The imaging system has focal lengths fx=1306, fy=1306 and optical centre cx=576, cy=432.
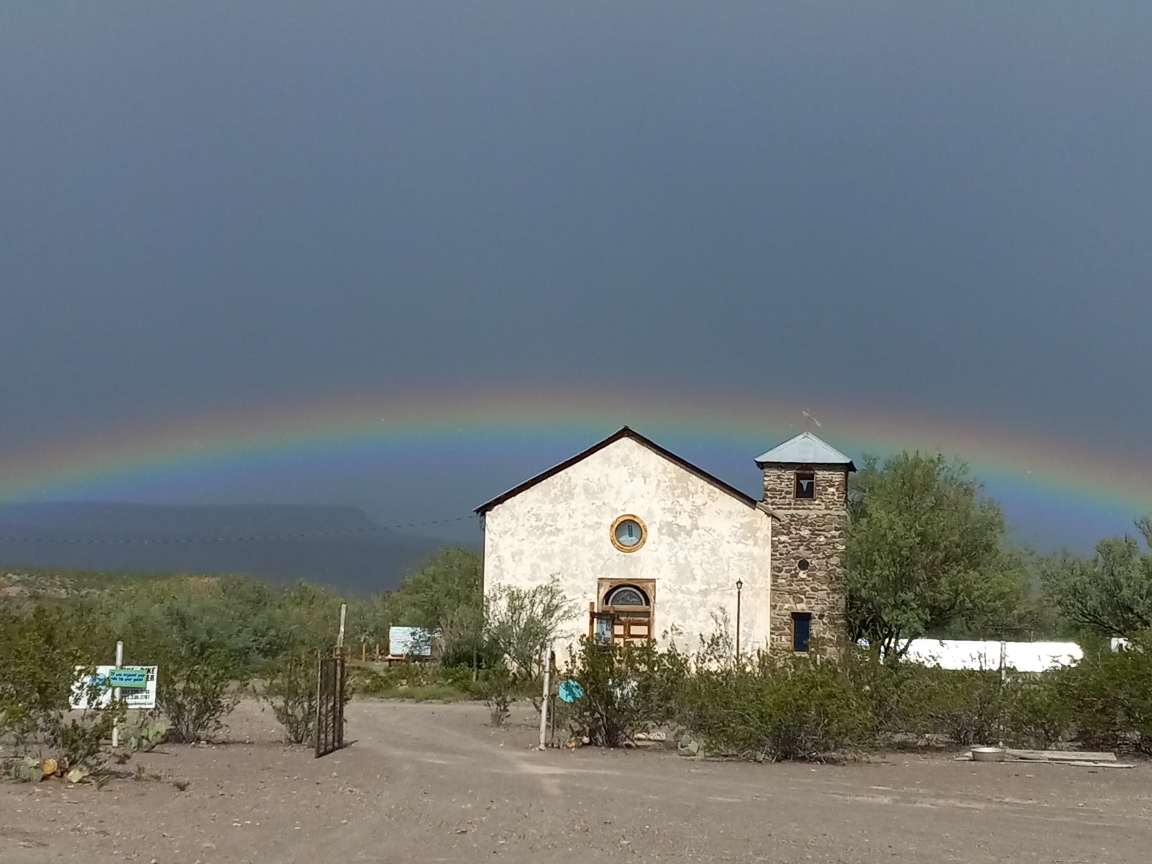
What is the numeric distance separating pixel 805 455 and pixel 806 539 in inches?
109

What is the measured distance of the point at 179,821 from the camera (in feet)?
38.6

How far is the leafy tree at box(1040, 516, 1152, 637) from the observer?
46.0m

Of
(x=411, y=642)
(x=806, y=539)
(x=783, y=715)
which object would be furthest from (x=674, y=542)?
(x=783, y=715)

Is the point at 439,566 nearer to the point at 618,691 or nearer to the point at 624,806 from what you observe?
the point at 618,691

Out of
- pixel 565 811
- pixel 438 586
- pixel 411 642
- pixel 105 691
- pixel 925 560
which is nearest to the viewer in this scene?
pixel 565 811

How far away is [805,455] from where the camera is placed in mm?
41688

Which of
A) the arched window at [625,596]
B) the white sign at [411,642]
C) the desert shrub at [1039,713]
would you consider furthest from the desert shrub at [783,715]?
the white sign at [411,642]

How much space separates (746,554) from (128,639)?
2389 centimetres

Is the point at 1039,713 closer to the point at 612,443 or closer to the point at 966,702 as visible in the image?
the point at 966,702

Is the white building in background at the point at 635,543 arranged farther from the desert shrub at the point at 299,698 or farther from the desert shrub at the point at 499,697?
the desert shrub at the point at 299,698

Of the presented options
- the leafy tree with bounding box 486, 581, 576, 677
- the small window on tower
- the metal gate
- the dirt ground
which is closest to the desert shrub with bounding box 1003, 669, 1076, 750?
the dirt ground

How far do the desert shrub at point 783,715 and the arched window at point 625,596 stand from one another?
2124cm

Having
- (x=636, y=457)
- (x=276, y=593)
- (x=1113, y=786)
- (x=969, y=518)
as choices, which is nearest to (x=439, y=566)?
(x=276, y=593)

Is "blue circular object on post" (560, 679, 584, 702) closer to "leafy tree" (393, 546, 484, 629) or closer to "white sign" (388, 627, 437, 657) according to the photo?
"white sign" (388, 627, 437, 657)
